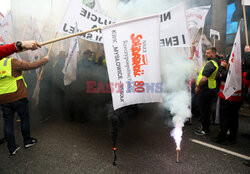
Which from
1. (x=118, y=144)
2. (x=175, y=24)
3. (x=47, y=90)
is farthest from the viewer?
(x=47, y=90)

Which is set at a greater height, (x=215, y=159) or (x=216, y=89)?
(x=216, y=89)

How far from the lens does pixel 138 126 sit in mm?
4316

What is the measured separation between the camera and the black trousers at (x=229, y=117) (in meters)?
A: 3.43

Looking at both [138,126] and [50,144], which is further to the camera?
[138,126]

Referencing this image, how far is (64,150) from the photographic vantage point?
3221 mm

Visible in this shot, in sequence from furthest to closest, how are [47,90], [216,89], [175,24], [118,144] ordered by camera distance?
[47,90]
[216,89]
[118,144]
[175,24]

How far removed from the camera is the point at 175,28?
2980 millimetres

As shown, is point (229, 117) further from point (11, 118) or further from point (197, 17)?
point (11, 118)

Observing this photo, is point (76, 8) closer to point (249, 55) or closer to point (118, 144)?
point (118, 144)

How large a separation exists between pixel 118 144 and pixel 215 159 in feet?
5.88

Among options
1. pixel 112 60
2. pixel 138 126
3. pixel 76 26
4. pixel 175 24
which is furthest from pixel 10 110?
pixel 175 24

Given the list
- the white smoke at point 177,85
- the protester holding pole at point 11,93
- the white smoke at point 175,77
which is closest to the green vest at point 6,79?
the protester holding pole at point 11,93

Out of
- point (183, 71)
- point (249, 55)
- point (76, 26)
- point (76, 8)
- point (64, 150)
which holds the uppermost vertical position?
point (76, 8)

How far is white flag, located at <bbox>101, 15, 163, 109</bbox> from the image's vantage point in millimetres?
2361
